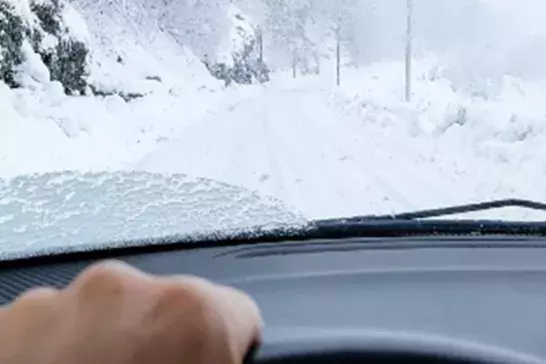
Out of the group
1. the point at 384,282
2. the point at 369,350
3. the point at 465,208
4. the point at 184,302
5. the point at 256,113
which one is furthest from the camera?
the point at 256,113

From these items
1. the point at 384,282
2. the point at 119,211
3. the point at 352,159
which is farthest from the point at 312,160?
the point at 384,282

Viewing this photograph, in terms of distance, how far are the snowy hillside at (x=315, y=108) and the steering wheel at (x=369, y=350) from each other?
2074 millimetres

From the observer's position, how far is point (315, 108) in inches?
601

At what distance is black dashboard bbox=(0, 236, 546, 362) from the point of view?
5.34ft

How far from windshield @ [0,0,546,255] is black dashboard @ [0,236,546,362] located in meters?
0.19

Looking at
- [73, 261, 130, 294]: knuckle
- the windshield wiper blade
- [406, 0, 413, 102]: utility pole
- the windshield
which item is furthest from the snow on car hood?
[406, 0, 413, 102]: utility pole

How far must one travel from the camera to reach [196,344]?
2.65 ft

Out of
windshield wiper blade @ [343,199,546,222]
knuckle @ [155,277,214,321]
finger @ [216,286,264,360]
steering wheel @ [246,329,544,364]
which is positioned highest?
knuckle @ [155,277,214,321]

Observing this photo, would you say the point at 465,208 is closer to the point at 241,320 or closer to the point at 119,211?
the point at 119,211

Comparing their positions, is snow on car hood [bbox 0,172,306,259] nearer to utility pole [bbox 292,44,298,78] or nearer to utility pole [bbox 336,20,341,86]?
utility pole [bbox 292,44,298,78]

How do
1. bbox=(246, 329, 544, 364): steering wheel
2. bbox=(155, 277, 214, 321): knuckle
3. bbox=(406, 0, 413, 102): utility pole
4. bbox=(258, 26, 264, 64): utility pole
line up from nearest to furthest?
bbox=(155, 277, 214, 321): knuckle, bbox=(246, 329, 544, 364): steering wheel, bbox=(258, 26, 264, 64): utility pole, bbox=(406, 0, 413, 102): utility pole

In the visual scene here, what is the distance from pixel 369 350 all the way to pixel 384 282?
0.73 metres

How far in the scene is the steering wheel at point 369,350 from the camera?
1.21m

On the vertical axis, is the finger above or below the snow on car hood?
above
